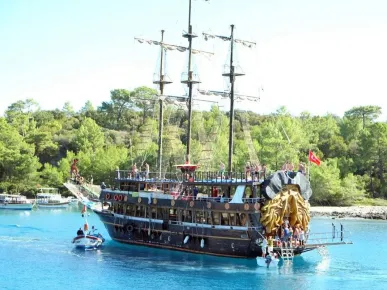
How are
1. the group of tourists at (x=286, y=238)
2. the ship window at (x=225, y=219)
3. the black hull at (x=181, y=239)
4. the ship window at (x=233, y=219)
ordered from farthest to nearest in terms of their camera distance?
the ship window at (x=225, y=219) → the ship window at (x=233, y=219) → the black hull at (x=181, y=239) → the group of tourists at (x=286, y=238)

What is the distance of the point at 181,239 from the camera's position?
1853 inches

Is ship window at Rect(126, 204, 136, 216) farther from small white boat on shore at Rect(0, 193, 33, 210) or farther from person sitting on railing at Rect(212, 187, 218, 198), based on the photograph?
small white boat on shore at Rect(0, 193, 33, 210)

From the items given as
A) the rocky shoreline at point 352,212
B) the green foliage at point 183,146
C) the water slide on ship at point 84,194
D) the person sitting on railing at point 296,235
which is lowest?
the person sitting on railing at point 296,235

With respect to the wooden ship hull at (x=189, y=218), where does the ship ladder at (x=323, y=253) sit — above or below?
below

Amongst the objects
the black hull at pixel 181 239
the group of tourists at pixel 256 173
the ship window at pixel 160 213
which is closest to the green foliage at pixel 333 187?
the black hull at pixel 181 239

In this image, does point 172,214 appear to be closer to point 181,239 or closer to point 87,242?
point 181,239

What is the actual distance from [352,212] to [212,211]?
1869 inches

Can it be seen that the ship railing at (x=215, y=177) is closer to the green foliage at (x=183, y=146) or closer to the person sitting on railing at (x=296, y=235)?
the person sitting on railing at (x=296, y=235)

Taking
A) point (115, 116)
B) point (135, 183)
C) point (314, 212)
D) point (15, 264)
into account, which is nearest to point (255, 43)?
point (135, 183)

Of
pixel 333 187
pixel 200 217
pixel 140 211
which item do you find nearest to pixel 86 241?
pixel 140 211

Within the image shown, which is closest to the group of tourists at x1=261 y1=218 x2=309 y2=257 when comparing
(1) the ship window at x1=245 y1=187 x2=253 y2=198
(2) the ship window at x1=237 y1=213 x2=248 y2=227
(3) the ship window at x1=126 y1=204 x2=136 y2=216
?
(2) the ship window at x1=237 y1=213 x2=248 y2=227

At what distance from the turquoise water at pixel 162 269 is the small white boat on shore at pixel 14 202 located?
33.4 metres

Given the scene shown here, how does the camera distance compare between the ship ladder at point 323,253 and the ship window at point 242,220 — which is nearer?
the ship window at point 242,220

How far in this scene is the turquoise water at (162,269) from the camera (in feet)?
122
